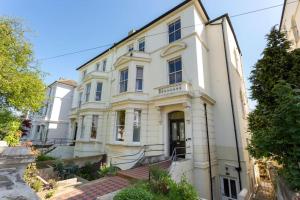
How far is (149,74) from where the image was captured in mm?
13156

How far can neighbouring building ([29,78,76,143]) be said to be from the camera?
25016mm

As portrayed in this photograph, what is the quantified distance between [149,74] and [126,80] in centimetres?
206

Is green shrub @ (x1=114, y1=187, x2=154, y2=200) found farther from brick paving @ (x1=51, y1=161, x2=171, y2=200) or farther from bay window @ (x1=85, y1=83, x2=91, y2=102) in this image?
bay window @ (x1=85, y1=83, x2=91, y2=102)

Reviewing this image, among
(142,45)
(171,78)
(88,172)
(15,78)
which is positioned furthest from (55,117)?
(171,78)

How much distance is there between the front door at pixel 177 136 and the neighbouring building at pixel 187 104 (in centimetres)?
7

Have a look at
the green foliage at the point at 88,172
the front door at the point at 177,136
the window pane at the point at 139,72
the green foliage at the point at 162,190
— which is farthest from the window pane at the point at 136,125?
the green foliage at the point at 162,190

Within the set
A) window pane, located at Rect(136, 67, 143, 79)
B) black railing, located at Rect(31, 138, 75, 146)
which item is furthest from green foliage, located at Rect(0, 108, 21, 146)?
black railing, located at Rect(31, 138, 75, 146)

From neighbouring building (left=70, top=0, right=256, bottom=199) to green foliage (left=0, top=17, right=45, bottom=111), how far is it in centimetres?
597

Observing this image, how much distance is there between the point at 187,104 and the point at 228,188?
616cm

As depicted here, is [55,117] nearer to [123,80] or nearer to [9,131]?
[123,80]

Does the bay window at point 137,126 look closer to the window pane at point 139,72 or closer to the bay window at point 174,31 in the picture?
the window pane at point 139,72

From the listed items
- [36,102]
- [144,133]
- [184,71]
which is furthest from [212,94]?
[36,102]

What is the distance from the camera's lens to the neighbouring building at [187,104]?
992 centimetres

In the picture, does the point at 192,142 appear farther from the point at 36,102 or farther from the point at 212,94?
the point at 36,102
